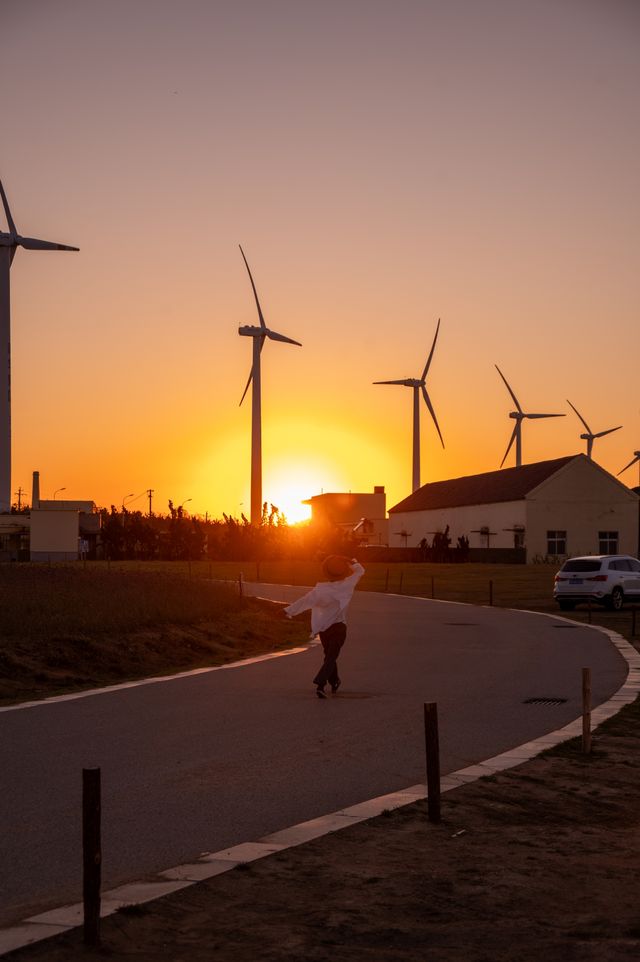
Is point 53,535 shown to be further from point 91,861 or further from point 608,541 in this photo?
point 91,861

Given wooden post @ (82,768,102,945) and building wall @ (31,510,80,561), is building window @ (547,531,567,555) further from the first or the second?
wooden post @ (82,768,102,945)

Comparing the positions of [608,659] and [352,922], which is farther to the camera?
[608,659]

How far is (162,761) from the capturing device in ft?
33.6

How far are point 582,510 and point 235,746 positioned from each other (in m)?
67.5

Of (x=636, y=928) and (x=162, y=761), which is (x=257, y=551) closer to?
(x=162, y=761)

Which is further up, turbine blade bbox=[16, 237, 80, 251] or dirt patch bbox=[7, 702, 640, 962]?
turbine blade bbox=[16, 237, 80, 251]

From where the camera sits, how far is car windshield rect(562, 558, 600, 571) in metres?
36.0

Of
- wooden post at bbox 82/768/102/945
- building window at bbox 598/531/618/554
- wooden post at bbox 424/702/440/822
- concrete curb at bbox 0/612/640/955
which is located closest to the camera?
wooden post at bbox 82/768/102/945

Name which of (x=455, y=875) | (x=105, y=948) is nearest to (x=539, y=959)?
(x=455, y=875)

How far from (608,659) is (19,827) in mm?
13924

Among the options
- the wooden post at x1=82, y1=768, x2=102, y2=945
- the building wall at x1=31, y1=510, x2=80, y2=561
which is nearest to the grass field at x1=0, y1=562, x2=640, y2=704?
the wooden post at x1=82, y1=768, x2=102, y2=945

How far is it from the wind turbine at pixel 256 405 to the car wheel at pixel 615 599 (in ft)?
116

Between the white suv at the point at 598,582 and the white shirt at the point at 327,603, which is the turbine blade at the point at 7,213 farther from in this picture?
the white shirt at the point at 327,603

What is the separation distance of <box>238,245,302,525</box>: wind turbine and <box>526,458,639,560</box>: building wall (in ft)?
53.0
